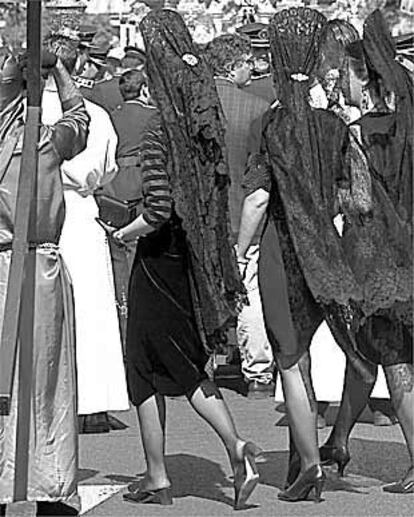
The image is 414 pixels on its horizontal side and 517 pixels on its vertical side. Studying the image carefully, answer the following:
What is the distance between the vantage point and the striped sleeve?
21.7 ft

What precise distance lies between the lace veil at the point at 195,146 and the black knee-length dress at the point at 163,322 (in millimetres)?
74

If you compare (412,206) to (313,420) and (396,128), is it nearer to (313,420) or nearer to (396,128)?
(396,128)

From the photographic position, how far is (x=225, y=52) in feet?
34.1

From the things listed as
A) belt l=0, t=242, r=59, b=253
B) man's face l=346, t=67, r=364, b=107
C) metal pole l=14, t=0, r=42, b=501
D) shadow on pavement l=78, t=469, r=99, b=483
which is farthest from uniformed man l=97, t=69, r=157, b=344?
metal pole l=14, t=0, r=42, b=501

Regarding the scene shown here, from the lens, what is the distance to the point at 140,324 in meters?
6.95

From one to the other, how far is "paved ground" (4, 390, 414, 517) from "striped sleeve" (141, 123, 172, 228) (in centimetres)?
126

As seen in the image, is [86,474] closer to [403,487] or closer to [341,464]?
[341,464]

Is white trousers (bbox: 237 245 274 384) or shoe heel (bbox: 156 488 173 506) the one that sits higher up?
white trousers (bbox: 237 245 274 384)

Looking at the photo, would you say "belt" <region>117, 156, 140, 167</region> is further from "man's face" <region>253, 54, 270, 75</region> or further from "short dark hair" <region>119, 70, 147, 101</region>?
"man's face" <region>253, 54, 270, 75</region>

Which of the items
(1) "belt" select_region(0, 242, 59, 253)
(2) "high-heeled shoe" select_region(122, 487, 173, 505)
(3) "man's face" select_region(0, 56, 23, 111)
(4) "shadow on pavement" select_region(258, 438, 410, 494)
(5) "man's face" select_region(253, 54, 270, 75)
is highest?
(5) "man's face" select_region(253, 54, 270, 75)

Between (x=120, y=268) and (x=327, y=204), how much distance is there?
3.30m

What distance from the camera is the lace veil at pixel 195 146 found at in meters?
6.64

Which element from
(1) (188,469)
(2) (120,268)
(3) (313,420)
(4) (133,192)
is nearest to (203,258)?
(3) (313,420)

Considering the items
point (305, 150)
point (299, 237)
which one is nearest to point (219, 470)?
point (299, 237)
